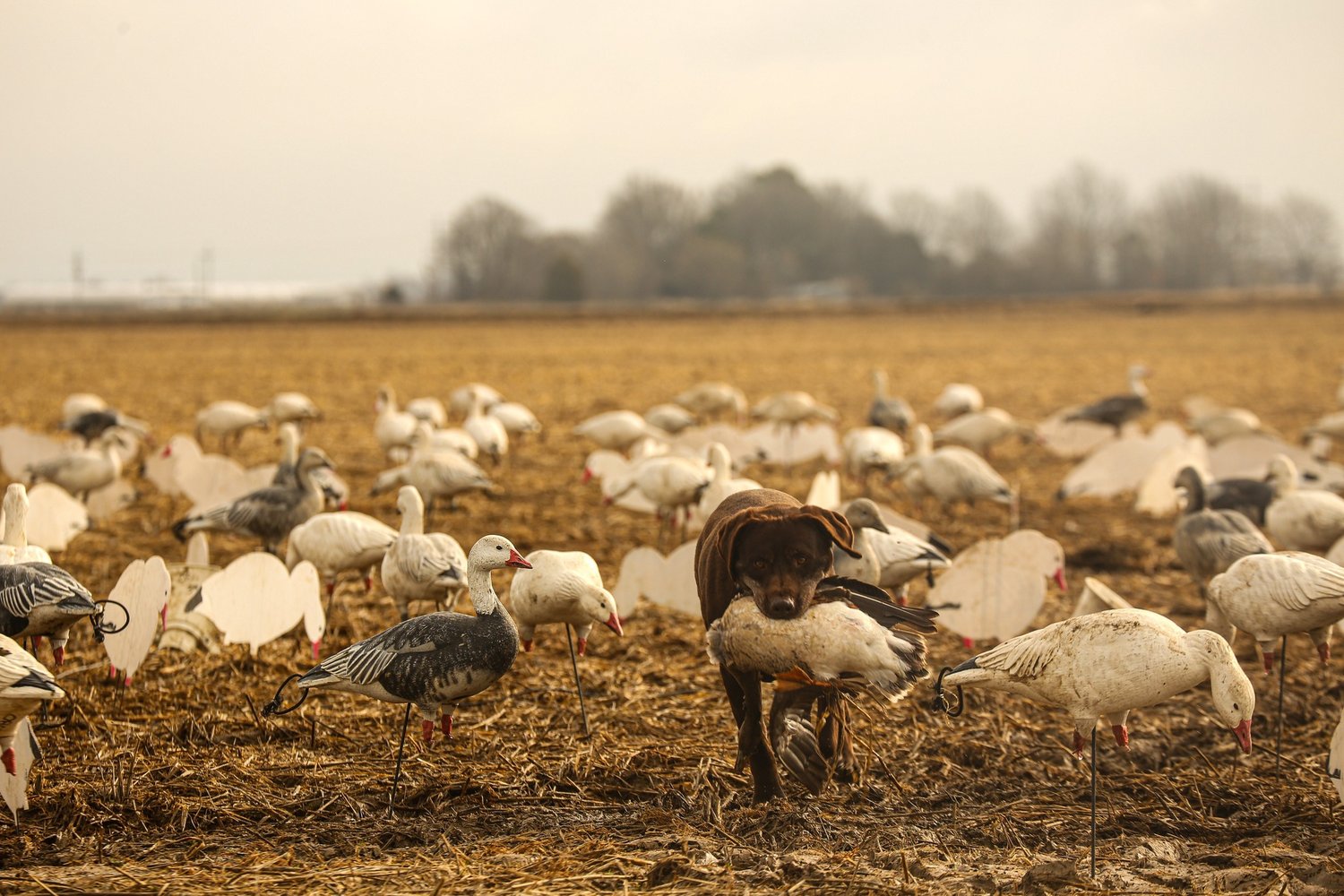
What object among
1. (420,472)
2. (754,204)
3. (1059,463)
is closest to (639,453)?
(420,472)

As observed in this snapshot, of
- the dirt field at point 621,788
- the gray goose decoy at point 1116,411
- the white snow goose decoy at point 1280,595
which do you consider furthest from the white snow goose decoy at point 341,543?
the gray goose decoy at point 1116,411

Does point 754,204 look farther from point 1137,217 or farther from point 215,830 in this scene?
point 215,830

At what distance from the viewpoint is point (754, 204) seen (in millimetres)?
112062

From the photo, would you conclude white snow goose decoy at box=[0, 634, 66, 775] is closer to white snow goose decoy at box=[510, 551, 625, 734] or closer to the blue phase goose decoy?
the blue phase goose decoy

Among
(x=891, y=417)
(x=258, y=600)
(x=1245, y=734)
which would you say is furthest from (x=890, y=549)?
(x=891, y=417)

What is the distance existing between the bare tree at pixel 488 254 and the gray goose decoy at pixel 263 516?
93.8 meters

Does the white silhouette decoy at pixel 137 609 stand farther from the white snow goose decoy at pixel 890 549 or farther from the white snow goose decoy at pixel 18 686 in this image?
the white snow goose decoy at pixel 890 549

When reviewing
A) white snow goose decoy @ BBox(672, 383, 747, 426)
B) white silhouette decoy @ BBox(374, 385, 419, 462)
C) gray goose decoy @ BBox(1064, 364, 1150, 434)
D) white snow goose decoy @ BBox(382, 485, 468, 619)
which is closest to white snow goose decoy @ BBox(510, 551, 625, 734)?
white snow goose decoy @ BBox(382, 485, 468, 619)

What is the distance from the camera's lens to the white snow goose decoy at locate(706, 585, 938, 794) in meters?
4.26

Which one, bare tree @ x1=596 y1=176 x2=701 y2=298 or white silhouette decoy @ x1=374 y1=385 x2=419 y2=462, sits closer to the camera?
white silhouette decoy @ x1=374 y1=385 x2=419 y2=462

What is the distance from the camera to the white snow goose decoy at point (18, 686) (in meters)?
4.02

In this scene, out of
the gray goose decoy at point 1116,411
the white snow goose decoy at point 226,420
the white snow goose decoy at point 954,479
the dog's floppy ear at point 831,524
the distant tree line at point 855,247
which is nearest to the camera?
the dog's floppy ear at point 831,524

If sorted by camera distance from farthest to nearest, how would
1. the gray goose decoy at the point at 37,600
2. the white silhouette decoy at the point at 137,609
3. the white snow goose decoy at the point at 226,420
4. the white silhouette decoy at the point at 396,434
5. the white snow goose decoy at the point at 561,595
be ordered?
the white snow goose decoy at the point at 226,420 → the white silhouette decoy at the point at 396,434 → the white silhouette decoy at the point at 137,609 → the white snow goose decoy at the point at 561,595 → the gray goose decoy at the point at 37,600

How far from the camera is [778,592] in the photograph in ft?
14.2
